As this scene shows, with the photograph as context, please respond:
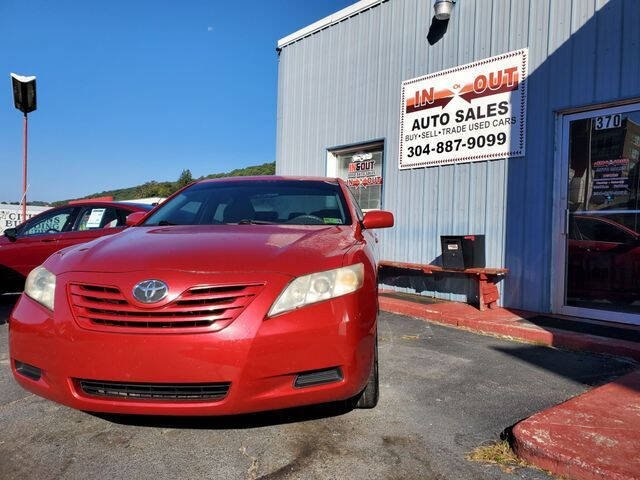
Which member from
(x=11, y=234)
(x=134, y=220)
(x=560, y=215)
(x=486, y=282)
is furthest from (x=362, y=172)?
(x=11, y=234)

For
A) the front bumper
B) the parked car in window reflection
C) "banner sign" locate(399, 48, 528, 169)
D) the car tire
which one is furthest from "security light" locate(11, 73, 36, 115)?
the parked car in window reflection

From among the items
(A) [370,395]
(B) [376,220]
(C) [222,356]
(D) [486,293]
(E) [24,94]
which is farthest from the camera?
(E) [24,94]

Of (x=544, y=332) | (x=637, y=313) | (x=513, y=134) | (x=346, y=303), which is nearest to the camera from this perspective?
(x=346, y=303)

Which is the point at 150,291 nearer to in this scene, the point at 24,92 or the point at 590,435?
the point at 590,435

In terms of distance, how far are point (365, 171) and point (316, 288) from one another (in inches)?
252

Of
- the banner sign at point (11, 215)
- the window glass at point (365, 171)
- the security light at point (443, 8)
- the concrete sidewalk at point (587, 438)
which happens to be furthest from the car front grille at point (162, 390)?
the banner sign at point (11, 215)

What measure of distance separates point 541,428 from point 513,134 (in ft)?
15.0

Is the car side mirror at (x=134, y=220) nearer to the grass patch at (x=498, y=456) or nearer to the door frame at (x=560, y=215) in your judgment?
the grass patch at (x=498, y=456)

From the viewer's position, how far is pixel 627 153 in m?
5.17

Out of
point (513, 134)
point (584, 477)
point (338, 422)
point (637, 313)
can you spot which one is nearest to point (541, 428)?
point (584, 477)

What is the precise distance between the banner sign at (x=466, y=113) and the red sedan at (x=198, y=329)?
4.64 metres

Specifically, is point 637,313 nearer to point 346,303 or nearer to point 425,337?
point 425,337

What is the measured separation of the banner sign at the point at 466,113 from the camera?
607 cm

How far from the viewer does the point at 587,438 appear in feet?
7.62
